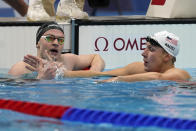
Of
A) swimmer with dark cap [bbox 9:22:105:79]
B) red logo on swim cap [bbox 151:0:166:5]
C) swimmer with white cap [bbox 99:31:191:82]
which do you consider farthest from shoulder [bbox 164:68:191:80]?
red logo on swim cap [bbox 151:0:166:5]

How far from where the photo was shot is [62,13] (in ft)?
26.9

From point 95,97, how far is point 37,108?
95cm

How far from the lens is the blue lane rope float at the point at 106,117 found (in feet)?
12.8

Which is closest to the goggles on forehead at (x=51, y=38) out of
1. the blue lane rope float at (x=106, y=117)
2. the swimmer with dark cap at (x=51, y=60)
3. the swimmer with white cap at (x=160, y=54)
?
the swimmer with dark cap at (x=51, y=60)

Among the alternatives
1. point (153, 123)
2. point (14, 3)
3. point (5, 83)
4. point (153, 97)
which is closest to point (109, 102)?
point (153, 97)

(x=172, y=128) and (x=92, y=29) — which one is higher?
(x=92, y=29)

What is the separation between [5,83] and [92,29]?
7.19 feet

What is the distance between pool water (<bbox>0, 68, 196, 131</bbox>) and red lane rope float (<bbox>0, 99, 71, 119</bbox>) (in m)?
0.04

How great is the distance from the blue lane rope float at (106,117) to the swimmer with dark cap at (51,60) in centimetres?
160

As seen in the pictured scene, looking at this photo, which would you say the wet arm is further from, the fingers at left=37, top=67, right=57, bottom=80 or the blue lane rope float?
the blue lane rope float

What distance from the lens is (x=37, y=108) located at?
431 cm

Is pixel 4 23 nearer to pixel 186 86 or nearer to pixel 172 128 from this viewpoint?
pixel 186 86

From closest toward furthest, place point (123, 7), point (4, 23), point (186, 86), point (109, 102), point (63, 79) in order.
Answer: point (109, 102), point (186, 86), point (63, 79), point (4, 23), point (123, 7)

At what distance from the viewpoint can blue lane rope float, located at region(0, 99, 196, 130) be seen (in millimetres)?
3887
